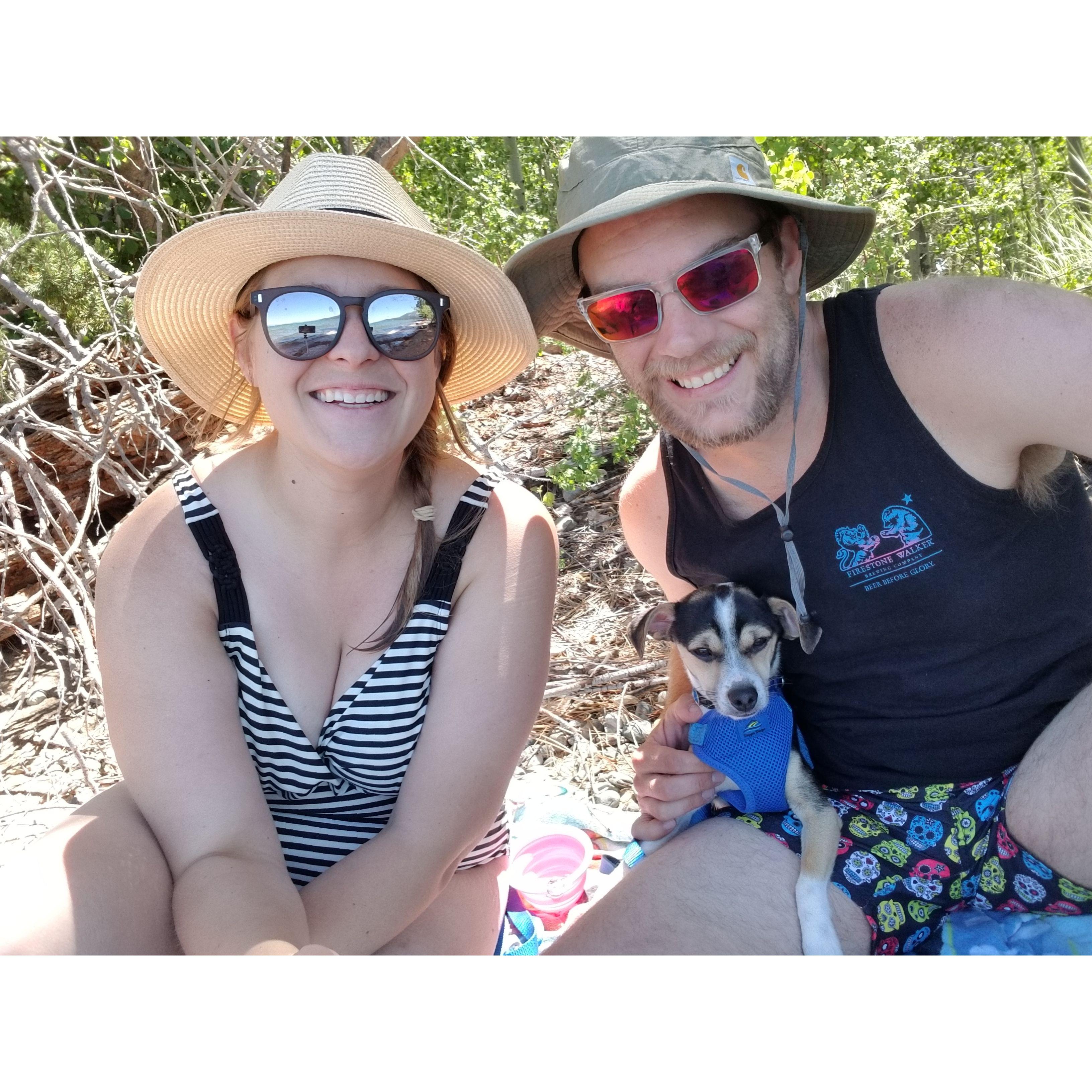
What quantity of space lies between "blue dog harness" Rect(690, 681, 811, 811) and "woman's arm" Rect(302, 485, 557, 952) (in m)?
0.62

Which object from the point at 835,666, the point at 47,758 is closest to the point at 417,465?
the point at 835,666

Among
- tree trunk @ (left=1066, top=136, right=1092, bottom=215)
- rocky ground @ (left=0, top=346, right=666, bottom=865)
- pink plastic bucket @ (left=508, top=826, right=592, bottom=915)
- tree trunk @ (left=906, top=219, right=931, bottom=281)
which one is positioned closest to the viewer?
pink plastic bucket @ (left=508, top=826, right=592, bottom=915)

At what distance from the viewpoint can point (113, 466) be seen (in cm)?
515

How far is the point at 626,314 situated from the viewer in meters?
2.25

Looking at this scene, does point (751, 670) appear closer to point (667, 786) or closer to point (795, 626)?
point (795, 626)

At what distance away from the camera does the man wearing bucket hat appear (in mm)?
2109

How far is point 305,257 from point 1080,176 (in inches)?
268

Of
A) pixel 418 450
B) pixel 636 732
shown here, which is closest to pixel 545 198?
pixel 636 732

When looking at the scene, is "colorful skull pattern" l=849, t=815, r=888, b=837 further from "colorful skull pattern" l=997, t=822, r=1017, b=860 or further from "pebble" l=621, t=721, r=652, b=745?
"pebble" l=621, t=721, r=652, b=745

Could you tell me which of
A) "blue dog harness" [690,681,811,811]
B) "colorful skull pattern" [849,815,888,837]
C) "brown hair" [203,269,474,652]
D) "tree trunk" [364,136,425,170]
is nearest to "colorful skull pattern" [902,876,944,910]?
"colorful skull pattern" [849,815,888,837]

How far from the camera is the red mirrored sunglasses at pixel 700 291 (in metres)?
2.15

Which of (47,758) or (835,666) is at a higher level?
(835,666)
